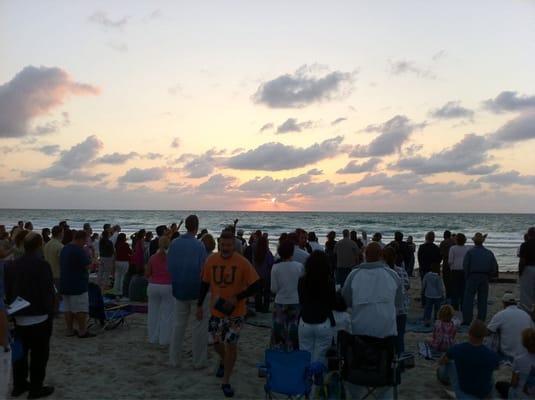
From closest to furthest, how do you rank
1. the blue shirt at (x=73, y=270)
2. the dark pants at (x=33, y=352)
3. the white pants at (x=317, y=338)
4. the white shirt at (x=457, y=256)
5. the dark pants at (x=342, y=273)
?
the white pants at (x=317, y=338), the dark pants at (x=33, y=352), the blue shirt at (x=73, y=270), the white shirt at (x=457, y=256), the dark pants at (x=342, y=273)

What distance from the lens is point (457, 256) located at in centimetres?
922

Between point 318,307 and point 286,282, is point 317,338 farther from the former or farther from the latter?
point 286,282

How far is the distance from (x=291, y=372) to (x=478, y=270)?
555 cm

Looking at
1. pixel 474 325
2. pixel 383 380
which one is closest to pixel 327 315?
pixel 383 380

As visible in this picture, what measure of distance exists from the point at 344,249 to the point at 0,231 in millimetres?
7155

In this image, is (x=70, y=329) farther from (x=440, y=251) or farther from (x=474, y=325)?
(x=440, y=251)

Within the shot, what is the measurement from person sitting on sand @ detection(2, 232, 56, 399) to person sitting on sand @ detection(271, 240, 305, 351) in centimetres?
253

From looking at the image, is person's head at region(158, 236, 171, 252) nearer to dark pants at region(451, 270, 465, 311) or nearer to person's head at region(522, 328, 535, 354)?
person's head at region(522, 328, 535, 354)

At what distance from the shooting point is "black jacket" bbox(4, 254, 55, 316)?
466cm

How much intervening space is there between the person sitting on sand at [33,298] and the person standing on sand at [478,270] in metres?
6.65

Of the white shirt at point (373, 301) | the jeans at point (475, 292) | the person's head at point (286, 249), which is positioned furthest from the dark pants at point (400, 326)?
the jeans at point (475, 292)

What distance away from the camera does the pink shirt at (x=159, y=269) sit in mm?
6659

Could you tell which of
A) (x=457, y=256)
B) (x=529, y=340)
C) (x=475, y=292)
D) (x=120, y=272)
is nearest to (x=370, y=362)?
A: (x=529, y=340)

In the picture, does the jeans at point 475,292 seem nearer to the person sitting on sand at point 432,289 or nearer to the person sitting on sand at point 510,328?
the person sitting on sand at point 432,289
